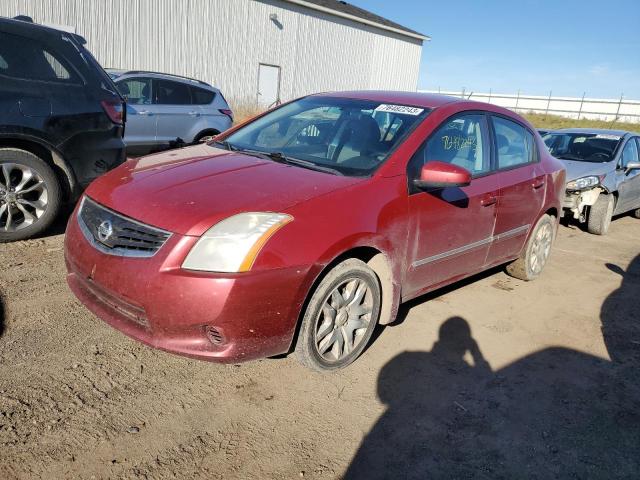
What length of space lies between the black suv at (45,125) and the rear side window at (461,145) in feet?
10.0

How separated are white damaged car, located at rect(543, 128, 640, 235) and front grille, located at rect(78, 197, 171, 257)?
261 inches

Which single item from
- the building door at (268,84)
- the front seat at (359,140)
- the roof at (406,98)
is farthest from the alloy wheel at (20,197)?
the building door at (268,84)

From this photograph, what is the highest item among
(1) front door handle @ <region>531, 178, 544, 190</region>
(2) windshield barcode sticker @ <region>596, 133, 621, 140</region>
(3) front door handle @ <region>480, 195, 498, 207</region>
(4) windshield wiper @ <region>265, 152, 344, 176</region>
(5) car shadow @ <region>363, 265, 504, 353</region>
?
(2) windshield barcode sticker @ <region>596, 133, 621, 140</region>

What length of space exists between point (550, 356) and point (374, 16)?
26772 millimetres

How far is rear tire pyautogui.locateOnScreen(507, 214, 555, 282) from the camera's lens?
4883mm

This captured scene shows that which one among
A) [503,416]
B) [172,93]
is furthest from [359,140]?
[172,93]

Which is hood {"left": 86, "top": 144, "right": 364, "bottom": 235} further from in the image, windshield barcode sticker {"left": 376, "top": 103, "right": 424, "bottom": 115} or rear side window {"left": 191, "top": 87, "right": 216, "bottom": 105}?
rear side window {"left": 191, "top": 87, "right": 216, "bottom": 105}

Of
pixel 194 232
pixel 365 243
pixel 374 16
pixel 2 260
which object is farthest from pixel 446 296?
pixel 374 16

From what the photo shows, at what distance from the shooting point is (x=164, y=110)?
349 inches

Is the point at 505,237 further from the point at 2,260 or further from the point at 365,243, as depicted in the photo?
the point at 2,260

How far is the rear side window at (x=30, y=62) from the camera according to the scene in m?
4.36

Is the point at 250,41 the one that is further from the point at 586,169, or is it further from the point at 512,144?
A: the point at 512,144

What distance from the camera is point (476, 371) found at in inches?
130

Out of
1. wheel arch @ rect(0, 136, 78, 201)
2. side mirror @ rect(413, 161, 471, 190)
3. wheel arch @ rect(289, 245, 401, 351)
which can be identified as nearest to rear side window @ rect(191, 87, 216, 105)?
wheel arch @ rect(0, 136, 78, 201)
